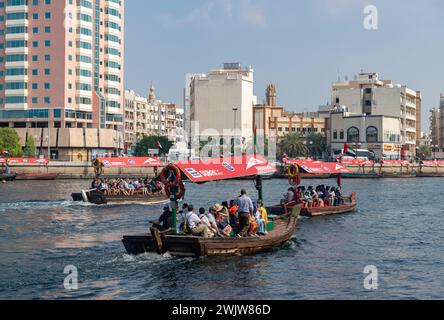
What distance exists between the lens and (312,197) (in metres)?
46.3

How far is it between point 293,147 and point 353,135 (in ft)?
43.7

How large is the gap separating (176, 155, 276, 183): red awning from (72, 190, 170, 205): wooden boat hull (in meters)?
22.3

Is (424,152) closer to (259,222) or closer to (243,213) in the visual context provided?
(259,222)

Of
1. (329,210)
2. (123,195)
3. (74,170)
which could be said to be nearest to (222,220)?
(329,210)

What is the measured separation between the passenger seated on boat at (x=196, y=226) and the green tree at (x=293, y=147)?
117 m

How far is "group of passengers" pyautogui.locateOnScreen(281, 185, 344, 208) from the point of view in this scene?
1710 inches

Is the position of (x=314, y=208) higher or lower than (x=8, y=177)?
lower

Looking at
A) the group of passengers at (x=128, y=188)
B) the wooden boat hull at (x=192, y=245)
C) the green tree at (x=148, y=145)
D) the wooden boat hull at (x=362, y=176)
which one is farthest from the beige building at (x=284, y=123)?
the wooden boat hull at (x=192, y=245)

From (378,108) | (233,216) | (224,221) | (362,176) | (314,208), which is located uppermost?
(378,108)

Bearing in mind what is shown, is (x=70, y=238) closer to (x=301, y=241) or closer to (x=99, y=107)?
(x=301, y=241)

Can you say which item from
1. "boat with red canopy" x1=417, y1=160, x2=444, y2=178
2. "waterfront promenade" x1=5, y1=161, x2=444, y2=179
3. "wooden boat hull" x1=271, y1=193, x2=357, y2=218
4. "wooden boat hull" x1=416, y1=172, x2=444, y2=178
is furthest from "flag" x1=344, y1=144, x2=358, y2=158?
"wooden boat hull" x1=271, y1=193, x2=357, y2=218

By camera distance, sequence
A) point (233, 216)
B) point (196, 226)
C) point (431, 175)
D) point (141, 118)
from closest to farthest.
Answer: point (196, 226), point (233, 216), point (431, 175), point (141, 118)

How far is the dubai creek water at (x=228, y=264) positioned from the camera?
23.3 metres

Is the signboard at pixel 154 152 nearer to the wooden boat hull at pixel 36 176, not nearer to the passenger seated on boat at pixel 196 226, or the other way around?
the wooden boat hull at pixel 36 176
